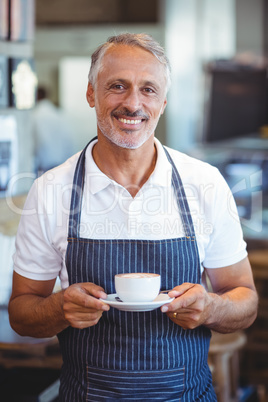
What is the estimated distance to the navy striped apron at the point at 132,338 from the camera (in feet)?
5.25

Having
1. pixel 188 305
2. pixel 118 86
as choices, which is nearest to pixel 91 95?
pixel 118 86

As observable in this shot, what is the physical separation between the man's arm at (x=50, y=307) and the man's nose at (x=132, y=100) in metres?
0.46

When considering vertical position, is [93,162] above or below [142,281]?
above

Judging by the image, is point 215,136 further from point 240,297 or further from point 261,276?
point 240,297

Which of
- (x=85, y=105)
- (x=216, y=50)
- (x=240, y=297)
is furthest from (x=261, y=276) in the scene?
(x=216, y=50)

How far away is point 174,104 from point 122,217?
14.5 feet

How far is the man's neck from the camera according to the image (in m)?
1.67

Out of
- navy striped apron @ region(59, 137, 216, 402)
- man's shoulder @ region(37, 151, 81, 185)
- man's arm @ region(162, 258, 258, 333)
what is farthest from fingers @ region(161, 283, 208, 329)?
man's shoulder @ region(37, 151, 81, 185)

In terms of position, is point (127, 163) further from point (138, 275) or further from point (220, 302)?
point (220, 302)

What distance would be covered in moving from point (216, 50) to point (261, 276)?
13.4ft

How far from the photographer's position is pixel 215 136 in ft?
18.6

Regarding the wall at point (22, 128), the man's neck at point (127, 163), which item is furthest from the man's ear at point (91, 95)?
the wall at point (22, 128)

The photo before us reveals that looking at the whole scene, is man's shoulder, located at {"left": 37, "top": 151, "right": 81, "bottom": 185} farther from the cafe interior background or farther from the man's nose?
the cafe interior background

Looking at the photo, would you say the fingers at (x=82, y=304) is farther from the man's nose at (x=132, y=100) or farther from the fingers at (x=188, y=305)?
the man's nose at (x=132, y=100)
